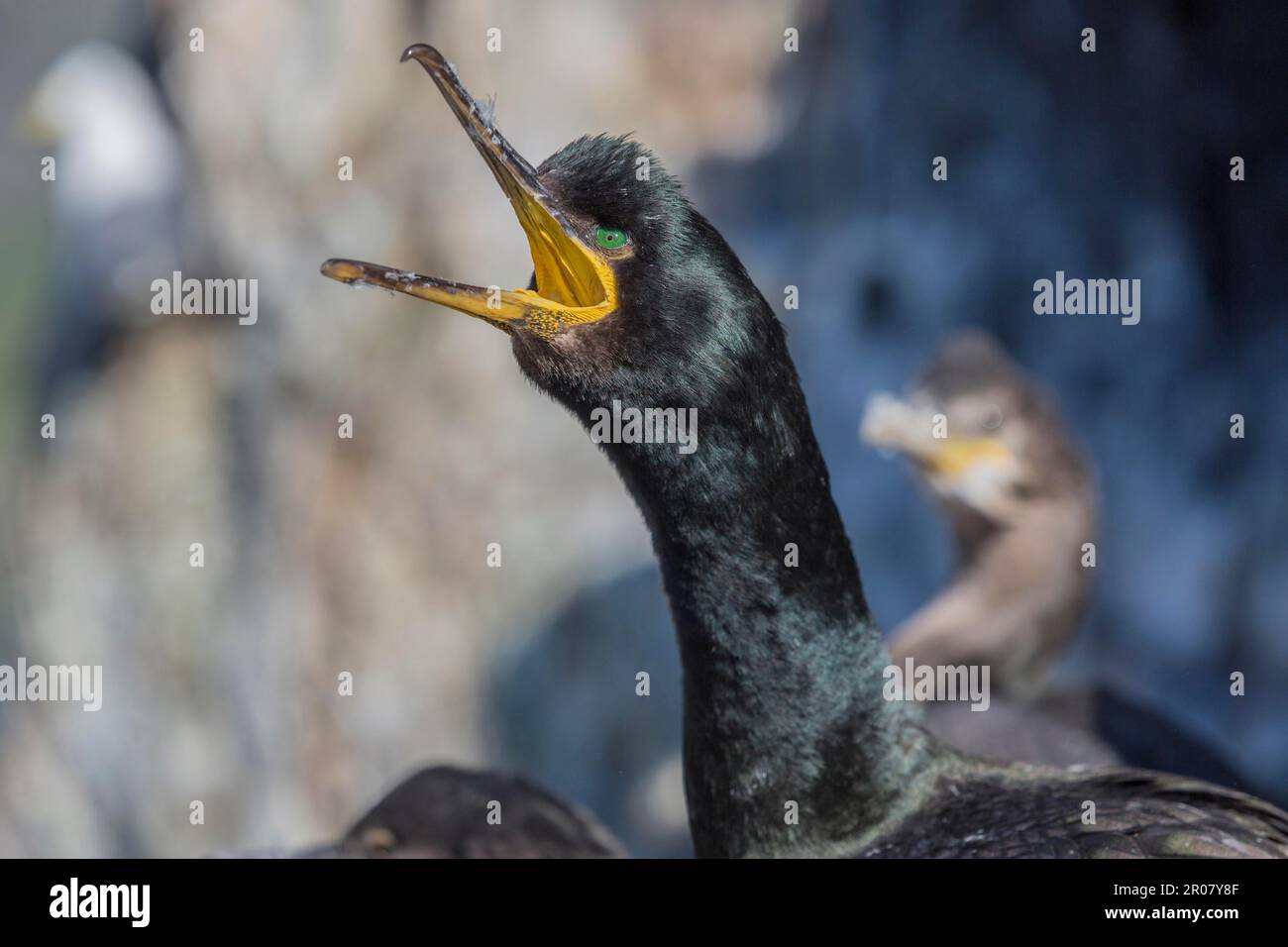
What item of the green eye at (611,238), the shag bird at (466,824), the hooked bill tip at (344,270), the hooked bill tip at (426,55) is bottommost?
the shag bird at (466,824)

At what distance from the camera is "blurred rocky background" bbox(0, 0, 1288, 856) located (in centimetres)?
287

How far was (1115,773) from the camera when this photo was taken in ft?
4.33

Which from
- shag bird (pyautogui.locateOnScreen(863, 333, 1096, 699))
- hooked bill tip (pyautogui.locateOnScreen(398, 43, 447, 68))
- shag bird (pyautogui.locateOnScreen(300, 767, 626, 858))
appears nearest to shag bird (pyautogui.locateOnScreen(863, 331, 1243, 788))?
shag bird (pyautogui.locateOnScreen(863, 333, 1096, 699))

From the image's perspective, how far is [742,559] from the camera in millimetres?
1249

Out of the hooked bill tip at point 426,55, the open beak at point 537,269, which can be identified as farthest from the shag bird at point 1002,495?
the hooked bill tip at point 426,55

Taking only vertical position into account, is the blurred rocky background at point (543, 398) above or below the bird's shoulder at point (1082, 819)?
above

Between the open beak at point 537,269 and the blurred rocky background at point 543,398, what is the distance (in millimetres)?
1805

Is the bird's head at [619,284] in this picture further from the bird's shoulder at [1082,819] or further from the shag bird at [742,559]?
the bird's shoulder at [1082,819]

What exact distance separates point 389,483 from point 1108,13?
1928 mm

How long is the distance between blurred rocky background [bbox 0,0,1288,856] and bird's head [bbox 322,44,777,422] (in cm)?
178

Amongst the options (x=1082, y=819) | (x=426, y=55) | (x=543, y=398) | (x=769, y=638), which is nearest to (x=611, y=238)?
(x=426, y=55)

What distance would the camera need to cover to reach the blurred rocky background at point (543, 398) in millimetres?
2871

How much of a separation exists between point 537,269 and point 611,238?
10cm

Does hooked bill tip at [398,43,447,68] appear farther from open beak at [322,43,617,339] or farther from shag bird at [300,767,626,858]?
shag bird at [300,767,626,858]
